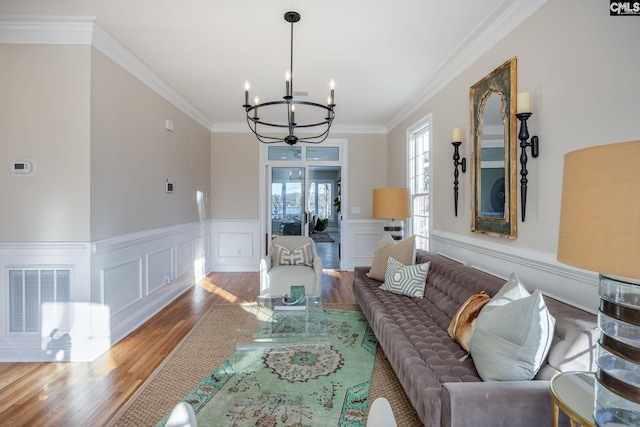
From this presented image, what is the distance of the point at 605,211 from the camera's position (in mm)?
785

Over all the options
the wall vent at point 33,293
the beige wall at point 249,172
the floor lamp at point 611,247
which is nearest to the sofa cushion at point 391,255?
the floor lamp at point 611,247

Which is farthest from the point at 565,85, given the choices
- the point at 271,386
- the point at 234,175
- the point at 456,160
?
the point at 234,175

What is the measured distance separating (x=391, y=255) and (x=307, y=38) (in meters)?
2.31

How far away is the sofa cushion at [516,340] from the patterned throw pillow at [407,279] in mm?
1478

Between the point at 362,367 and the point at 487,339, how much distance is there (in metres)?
1.25

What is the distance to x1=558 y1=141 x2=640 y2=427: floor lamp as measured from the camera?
0.75 m

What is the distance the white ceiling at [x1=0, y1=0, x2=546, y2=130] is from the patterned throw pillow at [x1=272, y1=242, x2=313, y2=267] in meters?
2.11

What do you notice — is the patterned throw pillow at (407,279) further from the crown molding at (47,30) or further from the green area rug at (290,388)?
the crown molding at (47,30)

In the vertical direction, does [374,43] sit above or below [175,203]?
above

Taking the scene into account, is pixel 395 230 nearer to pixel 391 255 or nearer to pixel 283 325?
pixel 391 255

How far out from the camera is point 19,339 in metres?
2.77

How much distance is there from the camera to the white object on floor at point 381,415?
90cm

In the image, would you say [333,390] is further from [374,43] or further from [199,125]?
[199,125]

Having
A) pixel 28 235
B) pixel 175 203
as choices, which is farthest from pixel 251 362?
pixel 175 203
